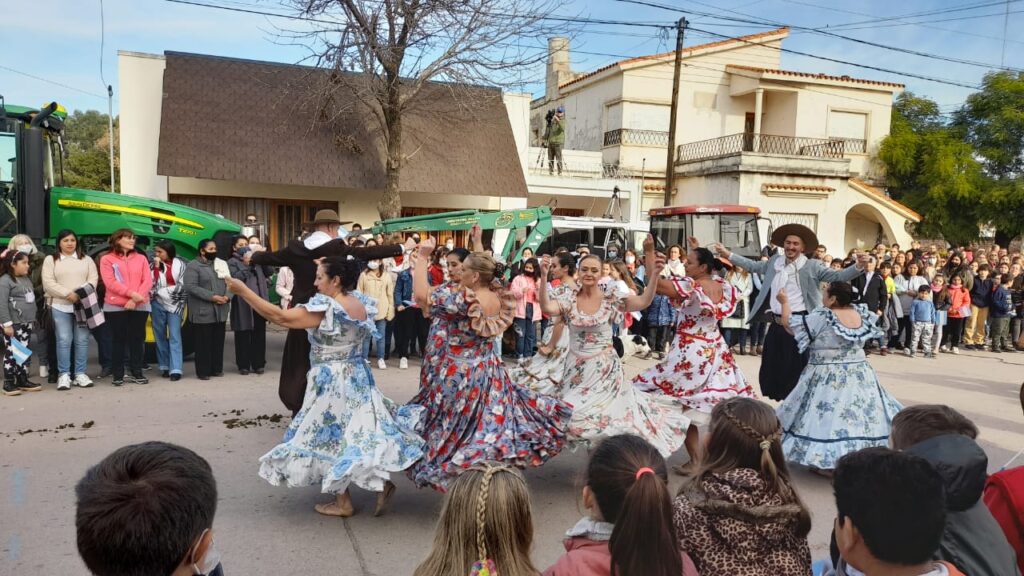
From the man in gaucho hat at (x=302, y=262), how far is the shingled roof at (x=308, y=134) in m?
11.4

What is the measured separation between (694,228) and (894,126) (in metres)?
16.2

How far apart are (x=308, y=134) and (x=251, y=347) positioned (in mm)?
9586

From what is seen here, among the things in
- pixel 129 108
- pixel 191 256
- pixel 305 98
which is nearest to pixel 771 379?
pixel 191 256

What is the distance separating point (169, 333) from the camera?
30.8 ft

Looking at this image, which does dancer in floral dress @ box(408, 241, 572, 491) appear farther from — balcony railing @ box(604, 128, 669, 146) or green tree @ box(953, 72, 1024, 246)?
green tree @ box(953, 72, 1024, 246)

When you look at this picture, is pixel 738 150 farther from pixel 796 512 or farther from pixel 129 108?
pixel 796 512

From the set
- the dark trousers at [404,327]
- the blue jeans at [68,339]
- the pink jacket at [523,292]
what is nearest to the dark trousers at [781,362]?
the pink jacket at [523,292]

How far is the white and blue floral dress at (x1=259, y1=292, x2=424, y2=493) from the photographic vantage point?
15.4ft

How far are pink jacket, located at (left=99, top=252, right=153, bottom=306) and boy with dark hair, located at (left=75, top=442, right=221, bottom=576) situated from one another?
25.7ft

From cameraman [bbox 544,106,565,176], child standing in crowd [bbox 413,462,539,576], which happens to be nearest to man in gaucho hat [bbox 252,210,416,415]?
child standing in crowd [bbox 413,462,539,576]

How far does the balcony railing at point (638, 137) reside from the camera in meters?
27.5

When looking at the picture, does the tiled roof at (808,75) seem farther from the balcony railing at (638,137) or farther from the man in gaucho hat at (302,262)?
the man in gaucho hat at (302,262)

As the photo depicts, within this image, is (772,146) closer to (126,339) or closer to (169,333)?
(169,333)

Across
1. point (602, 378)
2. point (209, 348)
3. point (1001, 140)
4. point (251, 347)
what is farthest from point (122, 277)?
point (1001, 140)
